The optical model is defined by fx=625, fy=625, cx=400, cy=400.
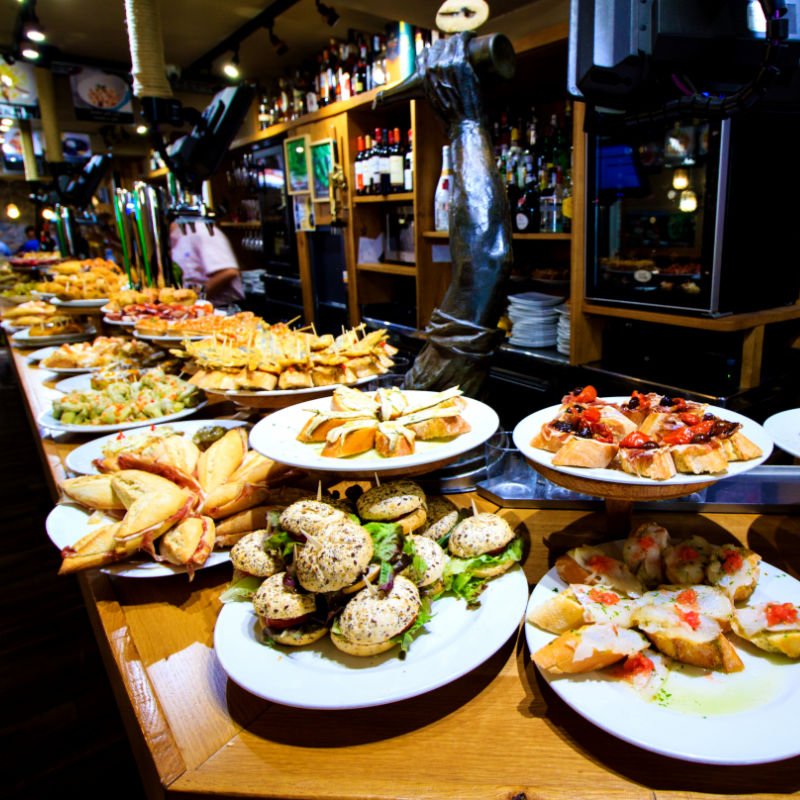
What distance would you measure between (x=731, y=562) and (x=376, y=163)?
3.67m

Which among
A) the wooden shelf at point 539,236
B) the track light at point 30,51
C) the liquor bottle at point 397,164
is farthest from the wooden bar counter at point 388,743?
the track light at point 30,51

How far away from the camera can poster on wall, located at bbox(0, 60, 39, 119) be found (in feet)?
21.8

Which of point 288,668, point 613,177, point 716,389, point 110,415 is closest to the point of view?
point 288,668

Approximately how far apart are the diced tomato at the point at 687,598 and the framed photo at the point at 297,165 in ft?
15.2

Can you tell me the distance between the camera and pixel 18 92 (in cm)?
677

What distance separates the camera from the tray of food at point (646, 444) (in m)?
0.89

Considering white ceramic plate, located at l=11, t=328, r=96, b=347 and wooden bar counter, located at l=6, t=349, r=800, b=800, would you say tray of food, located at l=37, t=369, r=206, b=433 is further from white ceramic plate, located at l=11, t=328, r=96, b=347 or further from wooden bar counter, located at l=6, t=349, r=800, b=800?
white ceramic plate, located at l=11, t=328, r=96, b=347

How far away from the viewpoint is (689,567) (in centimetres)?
90

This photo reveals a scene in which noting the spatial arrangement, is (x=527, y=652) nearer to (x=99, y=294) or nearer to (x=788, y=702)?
(x=788, y=702)

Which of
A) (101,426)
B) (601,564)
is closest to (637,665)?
(601,564)

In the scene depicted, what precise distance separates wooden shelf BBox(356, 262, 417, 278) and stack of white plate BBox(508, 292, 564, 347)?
3.08ft

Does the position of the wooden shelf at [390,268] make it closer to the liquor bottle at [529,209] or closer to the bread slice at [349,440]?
the liquor bottle at [529,209]

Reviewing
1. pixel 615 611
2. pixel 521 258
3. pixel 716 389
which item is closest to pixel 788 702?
pixel 615 611

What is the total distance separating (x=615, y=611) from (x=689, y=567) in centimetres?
16
